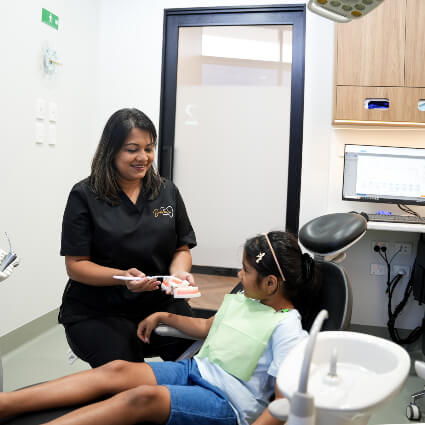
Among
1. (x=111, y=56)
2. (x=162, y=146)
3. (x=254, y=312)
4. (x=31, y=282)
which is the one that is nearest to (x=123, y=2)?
(x=111, y=56)

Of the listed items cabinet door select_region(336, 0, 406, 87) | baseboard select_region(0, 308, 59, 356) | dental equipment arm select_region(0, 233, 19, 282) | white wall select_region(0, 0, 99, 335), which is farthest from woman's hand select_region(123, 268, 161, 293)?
cabinet door select_region(336, 0, 406, 87)

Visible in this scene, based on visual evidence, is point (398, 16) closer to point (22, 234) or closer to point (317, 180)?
point (317, 180)

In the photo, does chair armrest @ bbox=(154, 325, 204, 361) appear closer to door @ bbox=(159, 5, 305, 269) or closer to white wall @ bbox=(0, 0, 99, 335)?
white wall @ bbox=(0, 0, 99, 335)

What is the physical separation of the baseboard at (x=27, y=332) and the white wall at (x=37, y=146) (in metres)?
0.04

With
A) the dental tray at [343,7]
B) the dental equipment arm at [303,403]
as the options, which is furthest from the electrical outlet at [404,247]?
the dental equipment arm at [303,403]

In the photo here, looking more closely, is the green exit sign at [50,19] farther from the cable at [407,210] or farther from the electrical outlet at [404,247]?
the electrical outlet at [404,247]

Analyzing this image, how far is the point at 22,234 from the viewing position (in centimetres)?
279

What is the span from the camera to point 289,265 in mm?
1418

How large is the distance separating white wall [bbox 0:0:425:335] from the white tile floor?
0.17m

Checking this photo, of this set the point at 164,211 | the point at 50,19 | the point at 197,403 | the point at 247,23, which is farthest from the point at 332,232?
the point at 247,23

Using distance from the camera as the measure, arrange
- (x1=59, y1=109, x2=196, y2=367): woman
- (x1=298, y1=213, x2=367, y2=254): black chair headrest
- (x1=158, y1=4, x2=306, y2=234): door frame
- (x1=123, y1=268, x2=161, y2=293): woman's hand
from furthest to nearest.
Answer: (x1=158, y1=4, x2=306, y2=234): door frame < (x1=59, y1=109, x2=196, y2=367): woman < (x1=123, y1=268, x2=161, y2=293): woman's hand < (x1=298, y1=213, x2=367, y2=254): black chair headrest

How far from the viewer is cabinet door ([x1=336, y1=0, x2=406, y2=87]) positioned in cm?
290

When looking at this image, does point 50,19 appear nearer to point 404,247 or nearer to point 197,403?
point 197,403

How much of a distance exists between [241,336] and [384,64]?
222cm
